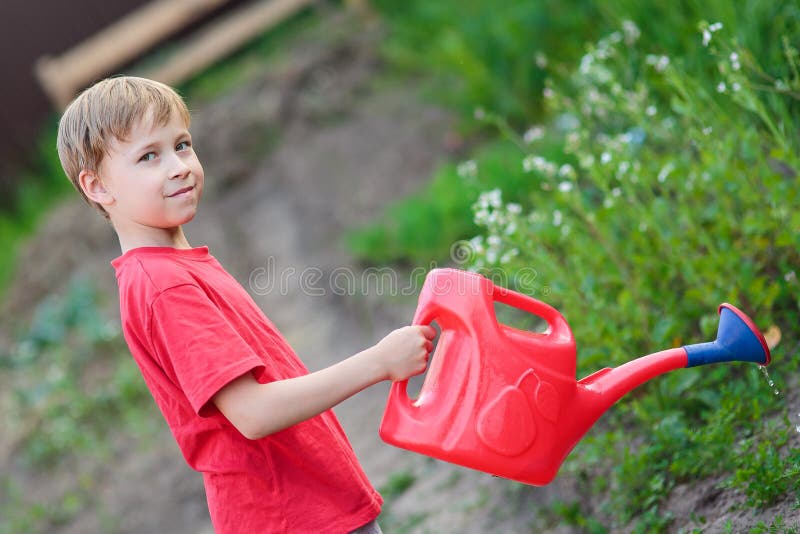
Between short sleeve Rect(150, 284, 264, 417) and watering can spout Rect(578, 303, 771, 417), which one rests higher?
short sleeve Rect(150, 284, 264, 417)

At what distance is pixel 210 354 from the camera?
4.40 feet

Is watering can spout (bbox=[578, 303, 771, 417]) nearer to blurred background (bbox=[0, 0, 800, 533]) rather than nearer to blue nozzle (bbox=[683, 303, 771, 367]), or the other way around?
blue nozzle (bbox=[683, 303, 771, 367])

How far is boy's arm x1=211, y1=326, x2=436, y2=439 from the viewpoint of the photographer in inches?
53.1

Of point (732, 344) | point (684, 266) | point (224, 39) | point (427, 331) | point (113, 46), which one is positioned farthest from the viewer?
point (224, 39)

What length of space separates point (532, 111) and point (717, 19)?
166 centimetres

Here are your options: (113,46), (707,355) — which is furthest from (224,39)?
(707,355)

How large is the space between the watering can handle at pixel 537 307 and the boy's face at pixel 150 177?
0.54 m

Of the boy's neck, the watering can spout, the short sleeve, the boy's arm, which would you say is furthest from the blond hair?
the watering can spout

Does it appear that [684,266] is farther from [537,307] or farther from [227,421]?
[227,421]

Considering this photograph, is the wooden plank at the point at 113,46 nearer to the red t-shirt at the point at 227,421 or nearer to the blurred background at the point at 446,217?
the blurred background at the point at 446,217

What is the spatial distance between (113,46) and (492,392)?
5.97m

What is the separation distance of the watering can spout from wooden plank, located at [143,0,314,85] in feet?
18.5

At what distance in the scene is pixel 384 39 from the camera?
6.25m

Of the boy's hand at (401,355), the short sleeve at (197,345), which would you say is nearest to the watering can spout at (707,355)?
the boy's hand at (401,355)
